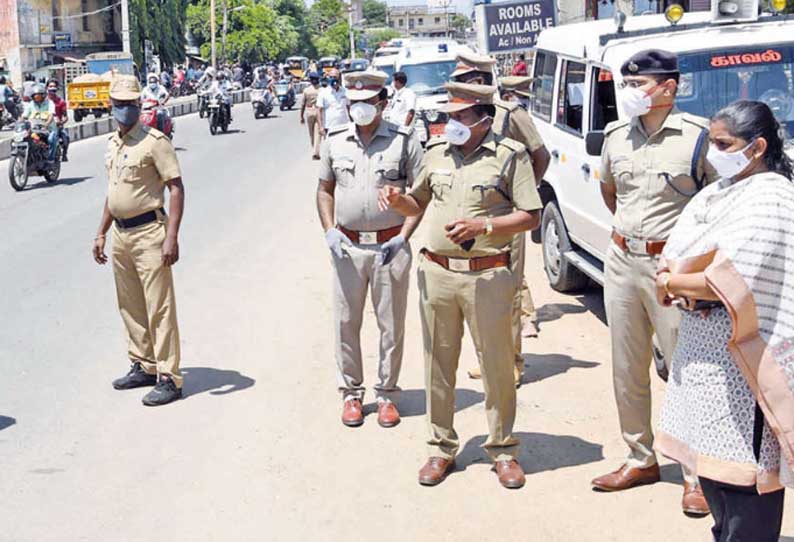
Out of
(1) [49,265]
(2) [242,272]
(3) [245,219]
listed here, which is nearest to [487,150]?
(2) [242,272]

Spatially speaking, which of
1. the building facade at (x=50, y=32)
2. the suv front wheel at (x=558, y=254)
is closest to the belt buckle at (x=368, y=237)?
the suv front wheel at (x=558, y=254)

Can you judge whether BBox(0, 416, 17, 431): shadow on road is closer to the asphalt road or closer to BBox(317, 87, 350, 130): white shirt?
the asphalt road

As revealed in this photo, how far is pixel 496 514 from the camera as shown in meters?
4.85

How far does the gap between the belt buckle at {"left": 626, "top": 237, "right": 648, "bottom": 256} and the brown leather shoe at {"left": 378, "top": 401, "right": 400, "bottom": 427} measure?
6.18 ft

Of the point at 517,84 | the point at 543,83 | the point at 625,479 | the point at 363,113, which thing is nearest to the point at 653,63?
the point at 363,113

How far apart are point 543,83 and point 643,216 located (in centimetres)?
511

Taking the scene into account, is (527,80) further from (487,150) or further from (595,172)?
(487,150)

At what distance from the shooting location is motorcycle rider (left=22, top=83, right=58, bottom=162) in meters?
17.5

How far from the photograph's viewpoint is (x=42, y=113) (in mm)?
17547

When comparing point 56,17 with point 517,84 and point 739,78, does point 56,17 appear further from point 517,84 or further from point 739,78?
point 739,78

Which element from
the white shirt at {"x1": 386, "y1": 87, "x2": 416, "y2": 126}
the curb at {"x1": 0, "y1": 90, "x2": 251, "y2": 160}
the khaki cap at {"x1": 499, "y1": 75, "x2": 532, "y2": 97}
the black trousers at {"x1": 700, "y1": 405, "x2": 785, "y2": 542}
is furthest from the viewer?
the curb at {"x1": 0, "y1": 90, "x2": 251, "y2": 160}

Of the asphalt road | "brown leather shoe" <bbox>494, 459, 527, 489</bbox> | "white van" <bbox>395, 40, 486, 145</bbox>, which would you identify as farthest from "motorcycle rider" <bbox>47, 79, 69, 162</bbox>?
"brown leather shoe" <bbox>494, 459, 527, 489</bbox>

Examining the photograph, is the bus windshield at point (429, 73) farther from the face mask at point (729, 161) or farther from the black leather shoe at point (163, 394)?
the face mask at point (729, 161)

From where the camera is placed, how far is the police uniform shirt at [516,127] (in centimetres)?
641
